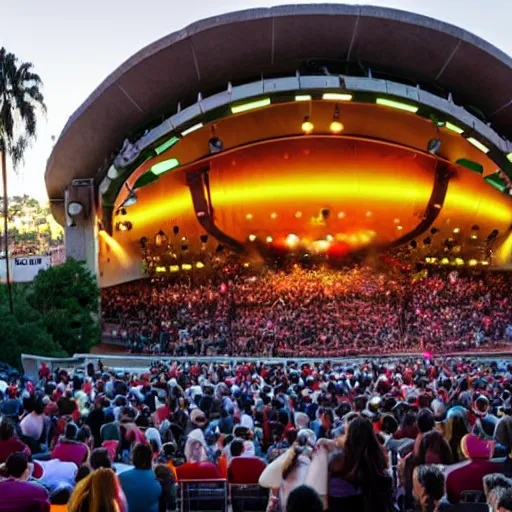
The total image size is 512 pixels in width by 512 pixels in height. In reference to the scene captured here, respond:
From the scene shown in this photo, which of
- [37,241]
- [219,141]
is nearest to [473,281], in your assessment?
[219,141]

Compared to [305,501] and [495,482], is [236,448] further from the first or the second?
[305,501]

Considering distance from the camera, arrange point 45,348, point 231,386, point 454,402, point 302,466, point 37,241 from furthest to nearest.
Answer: point 37,241
point 45,348
point 231,386
point 454,402
point 302,466

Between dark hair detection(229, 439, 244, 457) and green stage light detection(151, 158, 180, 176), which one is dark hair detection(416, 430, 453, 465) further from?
green stage light detection(151, 158, 180, 176)

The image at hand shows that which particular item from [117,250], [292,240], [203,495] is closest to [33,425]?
[203,495]

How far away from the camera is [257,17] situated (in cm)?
2953

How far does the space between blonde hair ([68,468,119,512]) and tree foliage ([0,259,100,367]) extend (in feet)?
75.3

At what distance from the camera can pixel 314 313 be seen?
36094mm

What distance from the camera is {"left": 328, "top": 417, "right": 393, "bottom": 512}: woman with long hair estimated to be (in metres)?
6.09

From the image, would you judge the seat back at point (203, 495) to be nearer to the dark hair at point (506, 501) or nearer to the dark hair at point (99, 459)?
the dark hair at point (99, 459)

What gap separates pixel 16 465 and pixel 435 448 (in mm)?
3078

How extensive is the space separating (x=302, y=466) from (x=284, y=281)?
33.0 meters

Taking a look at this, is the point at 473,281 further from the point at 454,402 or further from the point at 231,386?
the point at 454,402

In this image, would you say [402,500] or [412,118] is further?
[412,118]

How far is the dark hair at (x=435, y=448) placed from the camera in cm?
708
